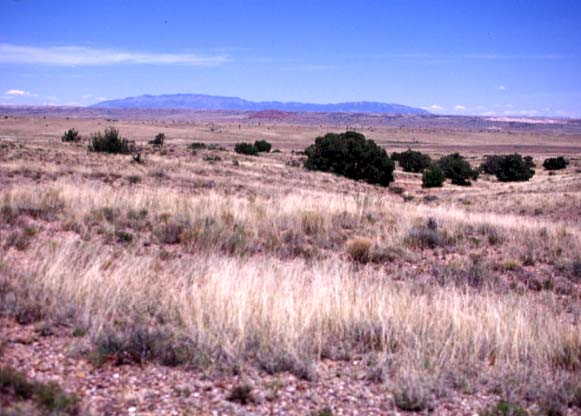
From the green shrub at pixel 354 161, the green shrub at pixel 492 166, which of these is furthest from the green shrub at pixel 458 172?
the green shrub at pixel 492 166

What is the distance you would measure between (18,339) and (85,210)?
22.3 ft

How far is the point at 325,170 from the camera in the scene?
148ft

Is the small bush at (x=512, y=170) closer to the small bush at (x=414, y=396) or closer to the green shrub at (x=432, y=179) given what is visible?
the green shrub at (x=432, y=179)

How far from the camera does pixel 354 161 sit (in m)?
44.9

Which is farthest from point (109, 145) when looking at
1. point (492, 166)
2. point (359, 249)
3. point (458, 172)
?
point (492, 166)

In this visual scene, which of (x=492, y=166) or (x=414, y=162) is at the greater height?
(x=414, y=162)

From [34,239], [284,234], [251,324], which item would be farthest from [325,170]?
→ [251,324]

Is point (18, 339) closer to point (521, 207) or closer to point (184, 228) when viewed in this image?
point (184, 228)

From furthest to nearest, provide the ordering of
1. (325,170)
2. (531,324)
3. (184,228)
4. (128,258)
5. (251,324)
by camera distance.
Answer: (325,170) → (184,228) → (128,258) → (531,324) → (251,324)

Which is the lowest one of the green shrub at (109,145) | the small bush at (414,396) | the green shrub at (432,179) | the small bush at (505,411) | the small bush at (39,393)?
the green shrub at (432,179)

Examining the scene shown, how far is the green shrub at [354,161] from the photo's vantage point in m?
44.2

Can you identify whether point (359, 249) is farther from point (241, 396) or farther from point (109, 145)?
point (109, 145)

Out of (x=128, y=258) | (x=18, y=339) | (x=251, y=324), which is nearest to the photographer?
(x=18, y=339)

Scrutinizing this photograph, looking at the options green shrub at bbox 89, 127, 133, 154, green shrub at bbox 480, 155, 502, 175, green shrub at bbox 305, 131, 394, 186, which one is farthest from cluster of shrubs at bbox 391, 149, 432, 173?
green shrub at bbox 89, 127, 133, 154
